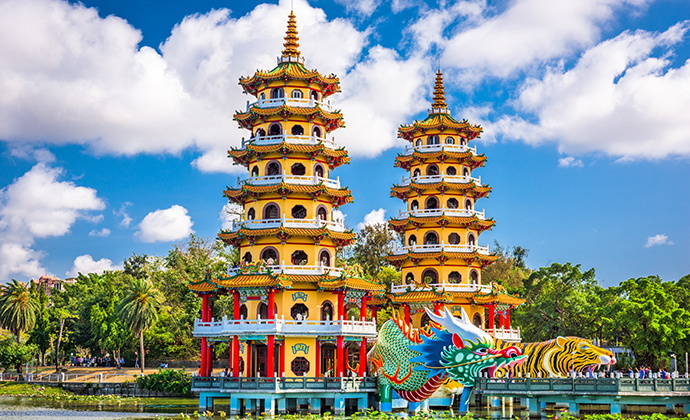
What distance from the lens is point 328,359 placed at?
1654 inches

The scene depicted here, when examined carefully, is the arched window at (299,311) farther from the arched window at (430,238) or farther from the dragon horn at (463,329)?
the arched window at (430,238)

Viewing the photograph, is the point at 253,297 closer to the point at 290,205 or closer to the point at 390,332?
the point at 290,205

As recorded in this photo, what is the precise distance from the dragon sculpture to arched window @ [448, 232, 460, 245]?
50.9 ft

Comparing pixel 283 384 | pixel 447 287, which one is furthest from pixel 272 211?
pixel 447 287

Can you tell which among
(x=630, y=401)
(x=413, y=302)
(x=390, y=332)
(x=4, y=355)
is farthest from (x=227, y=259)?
(x=630, y=401)

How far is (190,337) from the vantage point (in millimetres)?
63750

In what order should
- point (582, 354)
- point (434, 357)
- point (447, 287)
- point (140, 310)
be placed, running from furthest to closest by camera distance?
point (140, 310) → point (447, 287) → point (582, 354) → point (434, 357)

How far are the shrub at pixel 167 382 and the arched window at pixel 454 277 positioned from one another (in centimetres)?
1889

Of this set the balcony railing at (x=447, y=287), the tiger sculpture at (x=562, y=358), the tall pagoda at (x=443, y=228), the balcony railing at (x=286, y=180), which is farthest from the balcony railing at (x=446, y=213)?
the tiger sculpture at (x=562, y=358)

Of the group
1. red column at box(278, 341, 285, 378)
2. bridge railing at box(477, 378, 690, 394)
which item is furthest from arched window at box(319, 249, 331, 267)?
bridge railing at box(477, 378, 690, 394)

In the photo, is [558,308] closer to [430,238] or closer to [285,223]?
[430,238]

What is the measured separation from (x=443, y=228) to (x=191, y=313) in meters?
24.8

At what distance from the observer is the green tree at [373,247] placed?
80.9 metres

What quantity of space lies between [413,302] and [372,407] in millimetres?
11142
